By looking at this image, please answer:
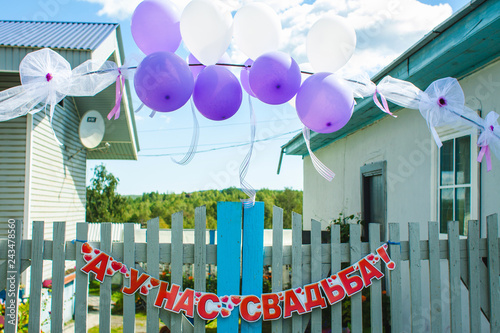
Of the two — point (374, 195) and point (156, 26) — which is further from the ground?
point (156, 26)

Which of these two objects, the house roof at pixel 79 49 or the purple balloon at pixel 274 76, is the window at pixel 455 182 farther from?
the house roof at pixel 79 49

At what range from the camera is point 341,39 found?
8.70 feet

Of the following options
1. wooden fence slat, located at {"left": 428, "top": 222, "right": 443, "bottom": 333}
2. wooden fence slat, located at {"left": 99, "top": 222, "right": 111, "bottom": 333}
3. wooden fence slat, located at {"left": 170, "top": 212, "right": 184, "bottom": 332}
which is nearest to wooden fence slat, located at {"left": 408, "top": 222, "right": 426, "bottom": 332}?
wooden fence slat, located at {"left": 428, "top": 222, "right": 443, "bottom": 333}

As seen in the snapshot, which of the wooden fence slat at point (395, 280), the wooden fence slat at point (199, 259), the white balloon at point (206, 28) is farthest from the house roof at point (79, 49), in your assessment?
the wooden fence slat at point (395, 280)

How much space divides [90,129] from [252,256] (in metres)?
5.75

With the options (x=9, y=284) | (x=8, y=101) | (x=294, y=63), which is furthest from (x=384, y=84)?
(x=9, y=284)

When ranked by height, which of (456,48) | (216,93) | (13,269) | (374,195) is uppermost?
(456,48)

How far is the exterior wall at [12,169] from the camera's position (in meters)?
5.71

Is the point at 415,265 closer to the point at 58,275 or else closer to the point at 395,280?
the point at 395,280

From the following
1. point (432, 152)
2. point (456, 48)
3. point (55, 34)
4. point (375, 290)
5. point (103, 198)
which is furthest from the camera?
point (103, 198)

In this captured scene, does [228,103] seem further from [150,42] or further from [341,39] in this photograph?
[341,39]

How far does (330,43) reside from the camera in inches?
105

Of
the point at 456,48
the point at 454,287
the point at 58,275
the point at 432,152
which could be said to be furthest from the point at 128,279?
the point at 432,152

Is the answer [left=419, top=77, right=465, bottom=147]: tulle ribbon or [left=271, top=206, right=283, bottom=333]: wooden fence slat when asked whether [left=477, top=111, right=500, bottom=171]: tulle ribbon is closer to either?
[left=419, top=77, right=465, bottom=147]: tulle ribbon
